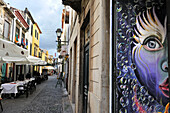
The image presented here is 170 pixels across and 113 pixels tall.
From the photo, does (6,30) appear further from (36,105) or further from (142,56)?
(142,56)

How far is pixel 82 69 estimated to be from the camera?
17.5 feet

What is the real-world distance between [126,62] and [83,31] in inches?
152

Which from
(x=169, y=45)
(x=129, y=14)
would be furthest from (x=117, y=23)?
(x=169, y=45)

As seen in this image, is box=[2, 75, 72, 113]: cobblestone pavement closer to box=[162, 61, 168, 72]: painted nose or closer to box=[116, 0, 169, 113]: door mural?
box=[116, 0, 169, 113]: door mural

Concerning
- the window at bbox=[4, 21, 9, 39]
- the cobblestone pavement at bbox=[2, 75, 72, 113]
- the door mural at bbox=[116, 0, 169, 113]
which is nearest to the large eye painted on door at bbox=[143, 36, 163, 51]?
the door mural at bbox=[116, 0, 169, 113]

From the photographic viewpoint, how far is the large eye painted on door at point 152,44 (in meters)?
1.41

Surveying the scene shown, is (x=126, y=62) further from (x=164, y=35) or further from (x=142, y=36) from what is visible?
(x=164, y=35)

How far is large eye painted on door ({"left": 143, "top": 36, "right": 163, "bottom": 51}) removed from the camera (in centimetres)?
141

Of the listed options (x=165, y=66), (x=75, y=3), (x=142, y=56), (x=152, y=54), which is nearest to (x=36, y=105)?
(x=75, y=3)

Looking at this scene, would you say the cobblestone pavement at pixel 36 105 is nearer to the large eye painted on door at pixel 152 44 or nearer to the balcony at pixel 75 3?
the balcony at pixel 75 3

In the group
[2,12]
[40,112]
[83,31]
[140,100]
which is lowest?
Result: [40,112]

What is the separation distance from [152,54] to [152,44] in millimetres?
107

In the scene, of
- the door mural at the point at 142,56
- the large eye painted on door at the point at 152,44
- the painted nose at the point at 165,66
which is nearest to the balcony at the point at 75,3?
the door mural at the point at 142,56

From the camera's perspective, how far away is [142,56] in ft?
5.22
